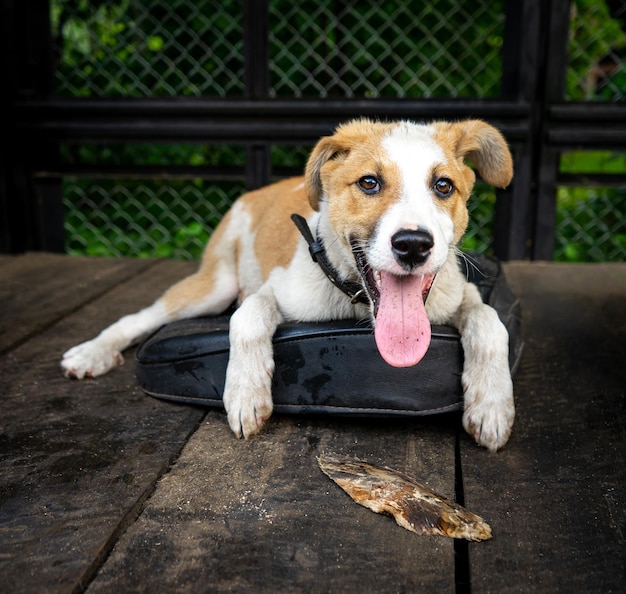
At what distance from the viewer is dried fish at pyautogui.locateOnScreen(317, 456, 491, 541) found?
1.56 meters

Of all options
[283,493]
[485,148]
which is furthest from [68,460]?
[485,148]

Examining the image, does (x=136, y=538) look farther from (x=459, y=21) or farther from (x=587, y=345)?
(x=459, y=21)

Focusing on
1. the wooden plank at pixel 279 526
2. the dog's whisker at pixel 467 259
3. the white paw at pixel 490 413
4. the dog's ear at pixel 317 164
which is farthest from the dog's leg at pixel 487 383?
the dog's ear at pixel 317 164

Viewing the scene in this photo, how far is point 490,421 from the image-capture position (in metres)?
1.96

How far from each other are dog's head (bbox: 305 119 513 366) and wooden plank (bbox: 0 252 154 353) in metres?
1.61

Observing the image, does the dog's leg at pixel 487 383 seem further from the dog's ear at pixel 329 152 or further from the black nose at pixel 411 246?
the dog's ear at pixel 329 152

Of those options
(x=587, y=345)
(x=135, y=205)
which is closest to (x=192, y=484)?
(x=587, y=345)

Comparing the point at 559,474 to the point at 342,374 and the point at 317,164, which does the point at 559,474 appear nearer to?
the point at 342,374

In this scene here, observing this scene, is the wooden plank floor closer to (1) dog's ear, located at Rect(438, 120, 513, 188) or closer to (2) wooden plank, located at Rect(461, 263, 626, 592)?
(2) wooden plank, located at Rect(461, 263, 626, 592)

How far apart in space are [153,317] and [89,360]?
0.44m

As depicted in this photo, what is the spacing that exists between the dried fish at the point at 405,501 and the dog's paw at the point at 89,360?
1.15 meters

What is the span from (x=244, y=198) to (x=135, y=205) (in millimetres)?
2304

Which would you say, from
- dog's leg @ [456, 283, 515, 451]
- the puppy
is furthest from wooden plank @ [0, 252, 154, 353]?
dog's leg @ [456, 283, 515, 451]

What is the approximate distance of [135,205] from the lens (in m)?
5.58
